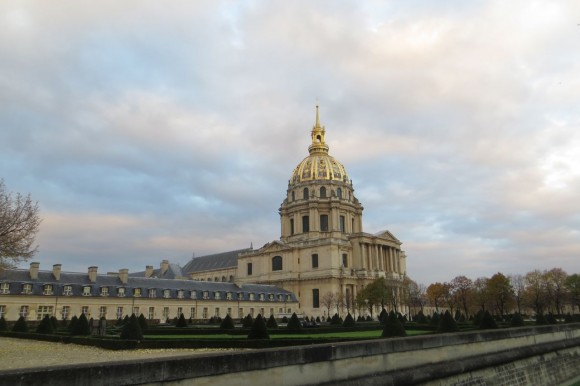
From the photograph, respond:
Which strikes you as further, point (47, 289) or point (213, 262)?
point (213, 262)

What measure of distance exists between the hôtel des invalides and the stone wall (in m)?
44.2

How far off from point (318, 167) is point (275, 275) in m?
22.0

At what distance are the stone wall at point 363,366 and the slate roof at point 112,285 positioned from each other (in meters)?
37.3

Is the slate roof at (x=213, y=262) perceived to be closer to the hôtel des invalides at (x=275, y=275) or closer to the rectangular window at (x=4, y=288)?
the hôtel des invalides at (x=275, y=275)

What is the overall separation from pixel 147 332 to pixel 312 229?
182 feet

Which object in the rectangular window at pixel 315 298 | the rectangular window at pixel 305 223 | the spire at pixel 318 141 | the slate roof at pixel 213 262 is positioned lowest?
the rectangular window at pixel 315 298

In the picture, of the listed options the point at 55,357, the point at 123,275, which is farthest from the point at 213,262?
the point at 55,357

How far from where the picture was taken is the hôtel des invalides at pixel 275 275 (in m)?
49.3

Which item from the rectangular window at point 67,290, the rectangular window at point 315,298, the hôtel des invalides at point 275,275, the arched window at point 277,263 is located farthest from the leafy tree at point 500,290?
the rectangular window at point 67,290

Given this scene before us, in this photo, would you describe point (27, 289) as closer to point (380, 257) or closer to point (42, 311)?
point (42, 311)

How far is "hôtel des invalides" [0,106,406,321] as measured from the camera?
4928 centimetres

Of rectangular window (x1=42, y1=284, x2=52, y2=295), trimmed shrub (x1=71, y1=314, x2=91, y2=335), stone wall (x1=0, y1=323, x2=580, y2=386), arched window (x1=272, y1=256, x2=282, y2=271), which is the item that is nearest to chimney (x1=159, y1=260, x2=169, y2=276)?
arched window (x1=272, y1=256, x2=282, y2=271)

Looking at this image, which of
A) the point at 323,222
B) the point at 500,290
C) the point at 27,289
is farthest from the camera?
the point at 323,222

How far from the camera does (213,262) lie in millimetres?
106562
